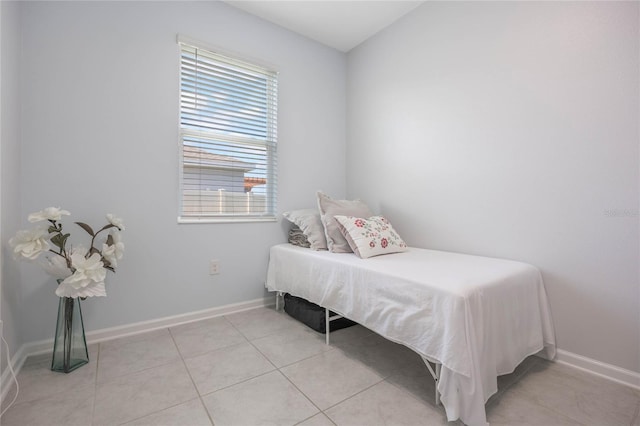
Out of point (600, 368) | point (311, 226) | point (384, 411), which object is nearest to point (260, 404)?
point (384, 411)

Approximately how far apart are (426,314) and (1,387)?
1.94 meters

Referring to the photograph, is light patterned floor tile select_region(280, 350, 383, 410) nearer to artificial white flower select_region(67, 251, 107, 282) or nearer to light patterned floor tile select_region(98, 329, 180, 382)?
light patterned floor tile select_region(98, 329, 180, 382)

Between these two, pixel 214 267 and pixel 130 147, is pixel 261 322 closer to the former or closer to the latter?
pixel 214 267

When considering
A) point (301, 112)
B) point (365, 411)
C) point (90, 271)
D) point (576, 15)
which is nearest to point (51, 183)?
point (90, 271)

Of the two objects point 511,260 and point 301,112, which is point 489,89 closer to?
point 511,260

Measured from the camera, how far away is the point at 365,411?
48.4 inches

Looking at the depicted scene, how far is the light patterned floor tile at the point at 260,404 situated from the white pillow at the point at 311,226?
1.02 metres

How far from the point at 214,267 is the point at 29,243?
3.69 feet

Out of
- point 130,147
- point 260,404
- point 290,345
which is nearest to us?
point 260,404

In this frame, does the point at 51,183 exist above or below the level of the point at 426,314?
above

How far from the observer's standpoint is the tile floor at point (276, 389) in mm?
1189

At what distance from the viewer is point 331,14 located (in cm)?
245

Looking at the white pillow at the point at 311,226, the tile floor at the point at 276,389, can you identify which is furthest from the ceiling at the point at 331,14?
the tile floor at the point at 276,389

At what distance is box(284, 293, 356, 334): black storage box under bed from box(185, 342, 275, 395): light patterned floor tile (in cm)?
46
